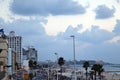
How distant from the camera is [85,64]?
6791 inches

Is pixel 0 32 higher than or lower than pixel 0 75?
higher

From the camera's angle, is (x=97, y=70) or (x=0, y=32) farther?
(x=97, y=70)

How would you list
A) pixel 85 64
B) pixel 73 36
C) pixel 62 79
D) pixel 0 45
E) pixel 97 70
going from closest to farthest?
1. pixel 73 36
2. pixel 0 45
3. pixel 97 70
4. pixel 85 64
5. pixel 62 79

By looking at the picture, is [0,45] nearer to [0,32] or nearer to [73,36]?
[0,32]

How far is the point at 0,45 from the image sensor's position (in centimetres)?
11219

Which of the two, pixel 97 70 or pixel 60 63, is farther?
pixel 60 63

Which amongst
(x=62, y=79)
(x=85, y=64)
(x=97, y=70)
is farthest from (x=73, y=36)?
(x=62, y=79)

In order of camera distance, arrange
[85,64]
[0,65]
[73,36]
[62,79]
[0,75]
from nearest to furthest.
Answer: [73,36]
[0,75]
[0,65]
[85,64]
[62,79]

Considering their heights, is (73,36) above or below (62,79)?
above

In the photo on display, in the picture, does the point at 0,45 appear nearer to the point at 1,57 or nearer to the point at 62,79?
the point at 1,57

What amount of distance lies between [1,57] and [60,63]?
218 feet

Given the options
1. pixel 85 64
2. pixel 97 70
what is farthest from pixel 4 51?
pixel 85 64

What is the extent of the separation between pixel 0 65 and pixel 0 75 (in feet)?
45.1

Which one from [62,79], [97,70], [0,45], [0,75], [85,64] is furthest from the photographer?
[62,79]
